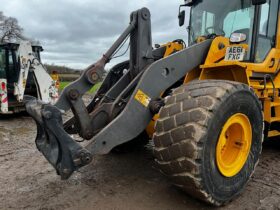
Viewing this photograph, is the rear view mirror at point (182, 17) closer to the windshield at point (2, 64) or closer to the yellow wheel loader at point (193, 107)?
the yellow wheel loader at point (193, 107)

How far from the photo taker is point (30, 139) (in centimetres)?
673

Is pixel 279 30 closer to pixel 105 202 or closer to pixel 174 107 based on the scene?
pixel 174 107

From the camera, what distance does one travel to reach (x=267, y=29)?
14.5 ft

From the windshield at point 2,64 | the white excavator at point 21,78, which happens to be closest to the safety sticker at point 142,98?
the white excavator at point 21,78

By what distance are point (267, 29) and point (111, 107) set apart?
2.50 metres

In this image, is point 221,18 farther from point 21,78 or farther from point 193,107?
point 21,78

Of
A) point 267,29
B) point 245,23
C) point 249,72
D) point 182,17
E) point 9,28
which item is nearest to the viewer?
point 249,72

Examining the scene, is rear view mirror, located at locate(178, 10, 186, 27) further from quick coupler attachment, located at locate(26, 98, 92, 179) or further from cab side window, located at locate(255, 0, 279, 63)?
quick coupler attachment, located at locate(26, 98, 92, 179)

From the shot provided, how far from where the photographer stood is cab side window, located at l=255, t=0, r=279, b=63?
425cm

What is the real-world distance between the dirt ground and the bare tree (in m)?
38.6

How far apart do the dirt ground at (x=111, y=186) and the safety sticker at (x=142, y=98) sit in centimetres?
106

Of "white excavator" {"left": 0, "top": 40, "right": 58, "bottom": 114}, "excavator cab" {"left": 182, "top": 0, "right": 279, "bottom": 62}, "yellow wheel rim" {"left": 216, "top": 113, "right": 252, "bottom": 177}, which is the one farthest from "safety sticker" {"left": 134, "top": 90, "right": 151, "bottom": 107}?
"white excavator" {"left": 0, "top": 40, "right": 58, "bottom": 114}

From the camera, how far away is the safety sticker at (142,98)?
3.34 meters

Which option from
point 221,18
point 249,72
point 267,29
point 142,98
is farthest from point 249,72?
point 142,98
